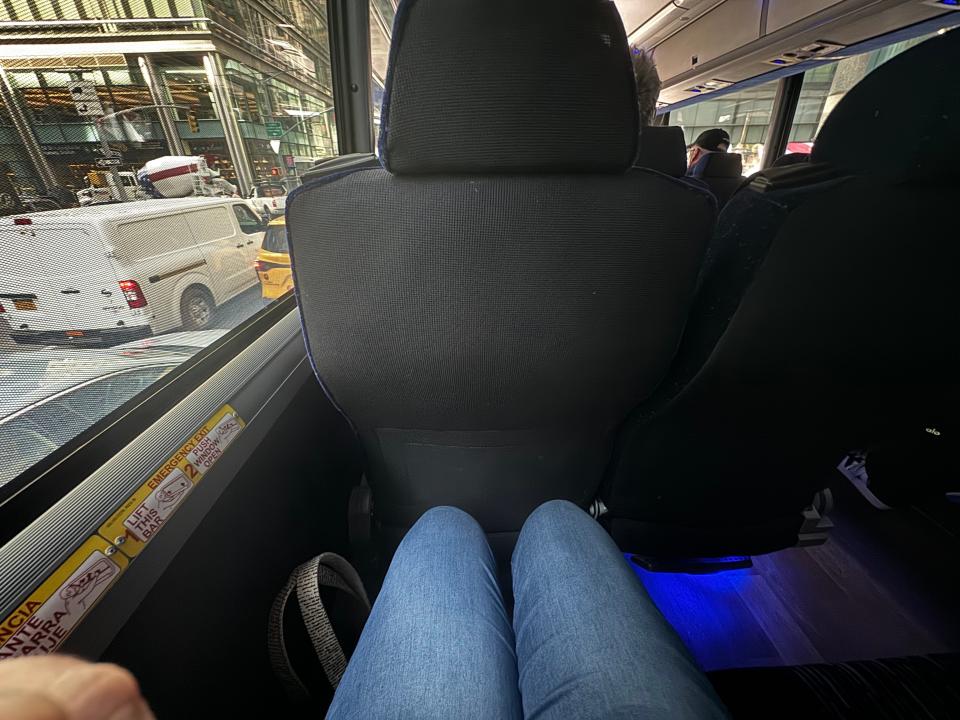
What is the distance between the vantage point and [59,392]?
0.66 m

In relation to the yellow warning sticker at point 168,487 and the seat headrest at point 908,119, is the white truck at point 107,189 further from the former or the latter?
the seat headrest at point 908,119

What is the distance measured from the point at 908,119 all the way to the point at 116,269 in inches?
60.4

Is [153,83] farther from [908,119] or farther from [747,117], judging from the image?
[747,117]

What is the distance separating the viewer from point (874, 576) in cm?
158

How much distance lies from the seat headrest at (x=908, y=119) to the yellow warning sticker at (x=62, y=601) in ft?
Result: 4.63

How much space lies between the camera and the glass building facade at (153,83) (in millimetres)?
588

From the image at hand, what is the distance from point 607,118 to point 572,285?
266mm

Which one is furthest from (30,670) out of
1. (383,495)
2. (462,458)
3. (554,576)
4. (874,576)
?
(874,576)

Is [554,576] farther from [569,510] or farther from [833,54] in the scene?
[833,54]

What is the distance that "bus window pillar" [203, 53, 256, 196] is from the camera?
1109mm

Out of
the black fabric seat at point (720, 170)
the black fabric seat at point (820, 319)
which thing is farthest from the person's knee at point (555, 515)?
the black fabric seat at point (720, 170)

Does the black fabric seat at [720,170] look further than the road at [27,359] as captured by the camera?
Yes

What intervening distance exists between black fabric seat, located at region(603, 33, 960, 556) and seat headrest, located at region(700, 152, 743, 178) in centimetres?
341

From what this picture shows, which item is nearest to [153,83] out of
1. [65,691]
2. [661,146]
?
[65,691]
